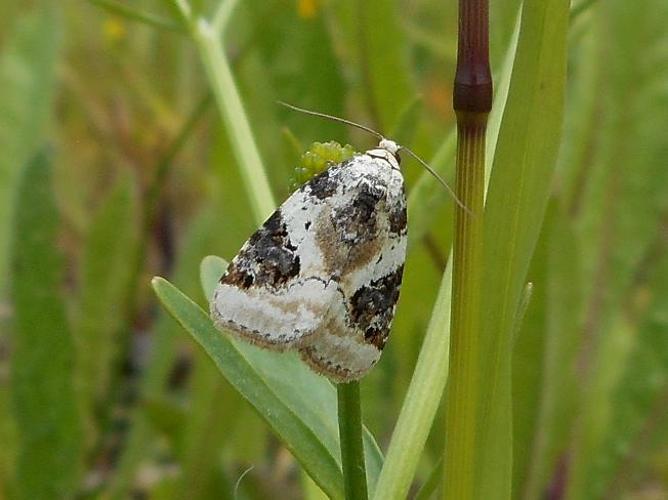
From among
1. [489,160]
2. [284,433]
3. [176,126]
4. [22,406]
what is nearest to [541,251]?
[489,160]

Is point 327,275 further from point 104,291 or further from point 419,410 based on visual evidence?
point 104,291

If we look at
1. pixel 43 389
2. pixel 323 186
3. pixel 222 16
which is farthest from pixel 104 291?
pixel 323 186

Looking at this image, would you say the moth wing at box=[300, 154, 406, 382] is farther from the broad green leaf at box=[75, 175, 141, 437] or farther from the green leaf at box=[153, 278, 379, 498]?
the broad green leaf at box=[75, 175, 141, 437]

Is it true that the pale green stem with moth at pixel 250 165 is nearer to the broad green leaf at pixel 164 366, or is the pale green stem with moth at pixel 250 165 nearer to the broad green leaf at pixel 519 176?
the broad green leaf at pixel 519 176

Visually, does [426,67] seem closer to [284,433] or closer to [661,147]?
[661,147]

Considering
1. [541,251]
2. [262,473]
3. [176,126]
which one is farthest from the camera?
[176,126]

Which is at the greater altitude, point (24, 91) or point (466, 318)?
point (24, 91)
